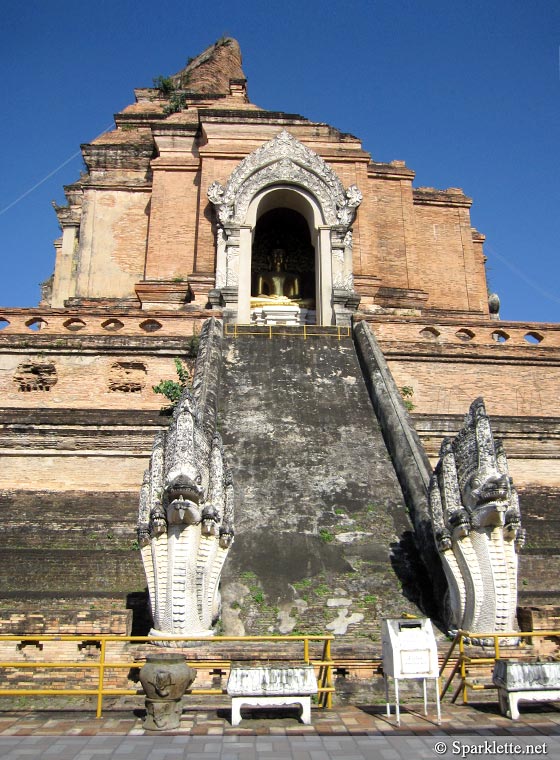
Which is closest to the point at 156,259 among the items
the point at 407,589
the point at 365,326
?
the point at 365,326

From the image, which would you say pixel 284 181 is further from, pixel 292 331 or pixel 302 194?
pixel 292 331

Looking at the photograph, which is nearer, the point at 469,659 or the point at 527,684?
the point at 527,684

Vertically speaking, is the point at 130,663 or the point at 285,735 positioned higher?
the point at 130,663

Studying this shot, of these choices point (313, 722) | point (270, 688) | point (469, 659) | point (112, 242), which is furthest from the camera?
point (112, 242)

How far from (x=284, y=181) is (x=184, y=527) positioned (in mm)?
14702

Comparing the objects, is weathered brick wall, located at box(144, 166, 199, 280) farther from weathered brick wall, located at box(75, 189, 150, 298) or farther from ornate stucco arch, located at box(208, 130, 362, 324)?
ornate stucco arch, located at box(208, 130, 362, 324)

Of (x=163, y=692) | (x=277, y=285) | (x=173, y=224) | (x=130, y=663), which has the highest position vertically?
(x=173, y=224)

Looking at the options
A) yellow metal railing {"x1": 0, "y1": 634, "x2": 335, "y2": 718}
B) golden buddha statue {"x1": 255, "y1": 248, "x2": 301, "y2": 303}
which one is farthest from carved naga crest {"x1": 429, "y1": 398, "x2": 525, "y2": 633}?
golden buddha statue {"x1": 255, "y1": 248, "x2": 301, "y2": 303}

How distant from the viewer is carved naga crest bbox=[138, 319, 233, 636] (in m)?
8.02

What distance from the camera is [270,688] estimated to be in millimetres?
6348

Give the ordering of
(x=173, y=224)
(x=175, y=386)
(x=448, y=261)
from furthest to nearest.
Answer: (x=448, y=261) → (x=173, y=224) → (x=175, y=386)

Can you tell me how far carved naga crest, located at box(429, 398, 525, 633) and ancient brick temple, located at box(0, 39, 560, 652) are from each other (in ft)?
2.92

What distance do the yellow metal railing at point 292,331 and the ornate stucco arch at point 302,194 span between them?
184 centimetres

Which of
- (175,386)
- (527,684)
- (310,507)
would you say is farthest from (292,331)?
(527,684)
